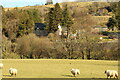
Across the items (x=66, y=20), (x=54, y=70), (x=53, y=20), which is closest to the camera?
(x=54, y=70)

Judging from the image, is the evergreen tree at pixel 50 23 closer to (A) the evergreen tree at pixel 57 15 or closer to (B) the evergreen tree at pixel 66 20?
(A) the evergreen tree at pixel 57 15

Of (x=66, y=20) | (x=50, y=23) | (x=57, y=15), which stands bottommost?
(x=50, y=23)

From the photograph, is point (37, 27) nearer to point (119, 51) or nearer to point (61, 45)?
point (61, 45)

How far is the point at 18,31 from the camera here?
6059cm

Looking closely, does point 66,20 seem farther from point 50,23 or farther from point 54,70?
point 54,70

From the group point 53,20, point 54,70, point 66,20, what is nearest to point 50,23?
point 53,20

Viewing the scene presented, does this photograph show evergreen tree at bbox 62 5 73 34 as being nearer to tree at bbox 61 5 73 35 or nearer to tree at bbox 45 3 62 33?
tree at bbox 61 5 73 35

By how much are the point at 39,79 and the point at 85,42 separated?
3097 cm

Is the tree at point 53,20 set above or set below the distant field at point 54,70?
above

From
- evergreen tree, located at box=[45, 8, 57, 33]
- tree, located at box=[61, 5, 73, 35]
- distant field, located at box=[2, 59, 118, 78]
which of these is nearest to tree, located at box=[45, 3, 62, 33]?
evergreen tree, located at box=[45, 8, 57, 33]

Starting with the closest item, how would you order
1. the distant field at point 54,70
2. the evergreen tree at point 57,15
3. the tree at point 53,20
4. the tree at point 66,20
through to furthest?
1. the distant field at point 54,70
2. the tree at point 66,20
3. the tree at point 53,20
4. the evergreen tree at point 57,15

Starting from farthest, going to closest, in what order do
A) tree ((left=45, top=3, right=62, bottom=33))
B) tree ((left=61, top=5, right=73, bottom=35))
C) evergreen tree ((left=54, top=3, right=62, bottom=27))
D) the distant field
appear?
evergreen tree ((left=54, top=3, right=62, bottom=27)), tree ((left=45, top=3, right=62, bottom=33)), tree ((left=61, top=5, right=73, bottom=35)), the distant field

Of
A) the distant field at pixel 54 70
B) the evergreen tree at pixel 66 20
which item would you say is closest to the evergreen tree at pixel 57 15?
the evergreen tree at pixel 66 20

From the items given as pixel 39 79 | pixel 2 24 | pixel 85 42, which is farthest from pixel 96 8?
pixel 39 79
